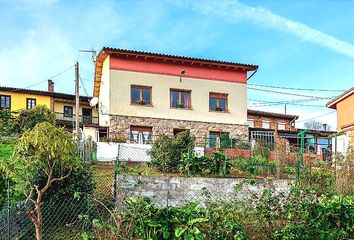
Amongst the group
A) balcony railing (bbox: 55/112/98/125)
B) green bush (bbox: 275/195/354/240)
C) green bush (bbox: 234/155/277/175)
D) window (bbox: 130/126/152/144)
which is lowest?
green bush (bbox: 275/195/354/240)

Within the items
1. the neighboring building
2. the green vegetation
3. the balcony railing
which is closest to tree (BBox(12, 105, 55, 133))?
the balcony railing

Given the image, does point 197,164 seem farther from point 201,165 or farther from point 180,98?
point 180,98

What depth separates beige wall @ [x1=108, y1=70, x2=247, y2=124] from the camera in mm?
26047

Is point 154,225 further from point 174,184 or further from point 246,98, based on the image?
point 246,98

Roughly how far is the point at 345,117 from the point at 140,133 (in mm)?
11473

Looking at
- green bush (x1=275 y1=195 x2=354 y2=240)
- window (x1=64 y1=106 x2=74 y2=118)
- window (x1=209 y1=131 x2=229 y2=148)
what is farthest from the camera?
window (x1=64 y1=106 x2=74 y2=118)

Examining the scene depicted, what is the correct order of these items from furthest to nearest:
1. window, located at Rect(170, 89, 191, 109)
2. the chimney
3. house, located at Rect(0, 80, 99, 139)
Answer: the chimney < house, located at Rect(0, 80, 99, 139) < window, located at Rect(170, 89, 191, 109)

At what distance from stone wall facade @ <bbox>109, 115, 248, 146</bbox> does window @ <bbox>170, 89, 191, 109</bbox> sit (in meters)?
1.04

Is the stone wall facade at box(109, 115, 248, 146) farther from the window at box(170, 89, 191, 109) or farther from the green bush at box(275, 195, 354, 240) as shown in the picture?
the green bush at box(275, 195, 354, 240)

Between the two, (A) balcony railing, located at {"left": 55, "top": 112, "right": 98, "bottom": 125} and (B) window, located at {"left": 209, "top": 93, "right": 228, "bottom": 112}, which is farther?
(A) balcony railing, located at {"left": 55, "top": 112, "right": 98, "bottom": 125}

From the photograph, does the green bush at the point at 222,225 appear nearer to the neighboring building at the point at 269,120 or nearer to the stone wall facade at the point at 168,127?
the stone wall facade at the point at 168,127

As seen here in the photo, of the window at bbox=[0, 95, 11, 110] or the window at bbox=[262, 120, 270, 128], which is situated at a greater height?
the window at bbox=[0, 95, 11, 110]

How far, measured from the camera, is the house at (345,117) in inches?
805

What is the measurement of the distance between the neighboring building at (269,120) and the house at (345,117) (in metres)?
17.4
